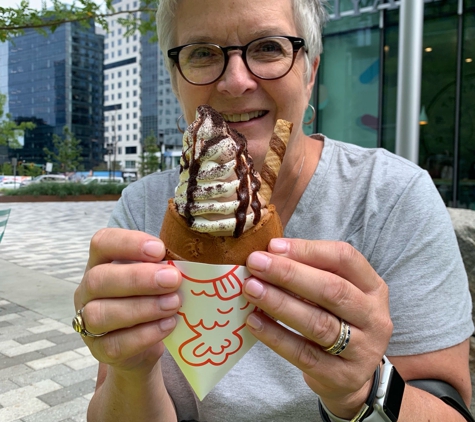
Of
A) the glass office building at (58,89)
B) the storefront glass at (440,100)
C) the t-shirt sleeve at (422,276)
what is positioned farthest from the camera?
the glass office building at (58,89)

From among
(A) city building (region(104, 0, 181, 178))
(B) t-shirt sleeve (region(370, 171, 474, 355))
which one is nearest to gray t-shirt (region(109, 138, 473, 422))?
(B) t-shirt sleeve (region(370, 171, 474, 355))

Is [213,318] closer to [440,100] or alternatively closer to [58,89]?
[440,100]

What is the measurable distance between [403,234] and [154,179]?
1.05 meters

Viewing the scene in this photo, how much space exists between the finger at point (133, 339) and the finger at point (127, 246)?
0.16 meters

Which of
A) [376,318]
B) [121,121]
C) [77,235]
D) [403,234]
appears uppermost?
[121,121]

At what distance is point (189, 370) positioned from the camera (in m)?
1.21

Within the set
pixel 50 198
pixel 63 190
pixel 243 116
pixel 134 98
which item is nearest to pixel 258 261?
pixel 243 116

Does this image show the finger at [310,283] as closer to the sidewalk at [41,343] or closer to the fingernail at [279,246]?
the fingernail at [279,246]

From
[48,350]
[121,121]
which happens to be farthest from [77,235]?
[121,121]

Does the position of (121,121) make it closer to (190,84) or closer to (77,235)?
(77,235)

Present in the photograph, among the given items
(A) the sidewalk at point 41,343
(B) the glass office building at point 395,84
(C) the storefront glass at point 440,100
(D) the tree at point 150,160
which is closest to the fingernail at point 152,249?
(A) the sidewalk at point 41,343

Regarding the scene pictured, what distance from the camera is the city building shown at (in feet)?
334

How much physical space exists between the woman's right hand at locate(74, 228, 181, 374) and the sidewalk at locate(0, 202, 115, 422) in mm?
2703

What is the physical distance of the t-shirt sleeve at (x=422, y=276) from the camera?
1.37 meters
